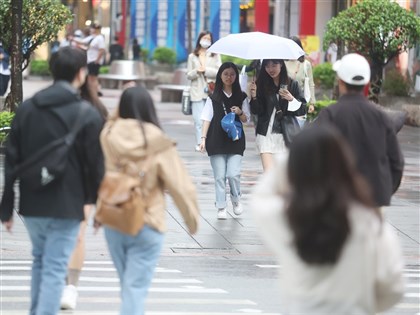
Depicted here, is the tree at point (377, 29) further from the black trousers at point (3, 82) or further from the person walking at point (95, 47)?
the person walking at point (95, 47)

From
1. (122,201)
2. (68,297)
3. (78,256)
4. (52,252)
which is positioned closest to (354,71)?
(122,201)

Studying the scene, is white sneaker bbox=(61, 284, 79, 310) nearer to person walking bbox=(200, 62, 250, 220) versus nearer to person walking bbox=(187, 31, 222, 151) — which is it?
person walking bbox=(200, 62, 250, 220)

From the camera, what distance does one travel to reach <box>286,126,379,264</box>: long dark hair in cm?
484

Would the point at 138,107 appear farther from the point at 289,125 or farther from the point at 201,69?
the point at 201,69

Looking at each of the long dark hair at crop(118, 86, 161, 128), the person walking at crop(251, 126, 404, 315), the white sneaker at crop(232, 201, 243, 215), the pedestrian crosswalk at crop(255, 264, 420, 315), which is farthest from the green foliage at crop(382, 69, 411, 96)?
the person walking at crop(251, 126, 404, 315)

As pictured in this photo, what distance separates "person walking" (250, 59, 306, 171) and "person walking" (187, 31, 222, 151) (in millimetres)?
6391

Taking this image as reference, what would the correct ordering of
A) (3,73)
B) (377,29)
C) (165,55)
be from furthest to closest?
(165,55), (3,73), (377,29)

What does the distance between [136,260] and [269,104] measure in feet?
21.7

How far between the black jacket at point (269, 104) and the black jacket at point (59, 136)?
615 cm

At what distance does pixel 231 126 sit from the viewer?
1352 cm

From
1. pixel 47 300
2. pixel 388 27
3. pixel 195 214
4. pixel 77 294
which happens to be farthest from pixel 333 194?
pixel 388 27

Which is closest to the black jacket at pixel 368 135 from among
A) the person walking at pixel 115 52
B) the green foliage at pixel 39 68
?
the green foliage at pixel 39 68

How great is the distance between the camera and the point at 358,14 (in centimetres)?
2405

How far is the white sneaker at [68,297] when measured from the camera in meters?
9.18
